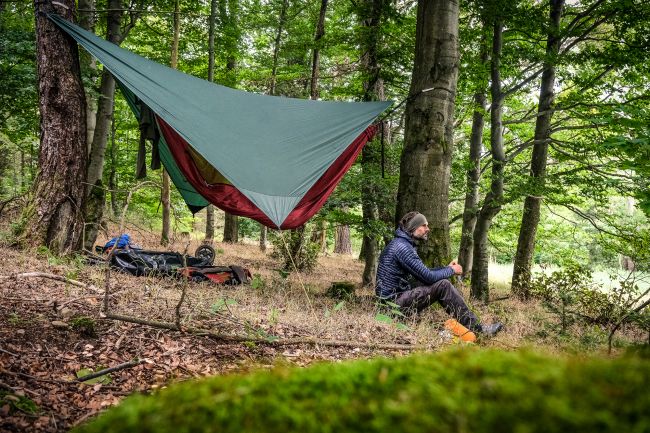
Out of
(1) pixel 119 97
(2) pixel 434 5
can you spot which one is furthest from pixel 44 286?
(1) pixel 119 97

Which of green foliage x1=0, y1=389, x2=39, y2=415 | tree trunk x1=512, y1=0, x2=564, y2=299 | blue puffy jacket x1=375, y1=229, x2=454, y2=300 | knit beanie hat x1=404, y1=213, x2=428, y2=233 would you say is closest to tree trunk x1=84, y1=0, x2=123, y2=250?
blue puffy jacket x1=375, y1=229, x2=454, y2=300

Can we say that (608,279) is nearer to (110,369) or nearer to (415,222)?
(415,222)

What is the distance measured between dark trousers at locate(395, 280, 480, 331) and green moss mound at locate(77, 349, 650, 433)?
2.60 meters

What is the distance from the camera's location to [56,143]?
Answer: 4.07 meters

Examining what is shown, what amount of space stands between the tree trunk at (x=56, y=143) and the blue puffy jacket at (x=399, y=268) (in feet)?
10.5

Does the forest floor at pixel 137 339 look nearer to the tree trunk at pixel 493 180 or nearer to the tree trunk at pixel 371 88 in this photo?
the tree trunk at pixel 371 88

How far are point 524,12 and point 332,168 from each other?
9.74ft

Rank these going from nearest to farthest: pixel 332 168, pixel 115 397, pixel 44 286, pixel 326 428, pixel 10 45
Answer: pixel 326 428
pixel 115 397
pixel 44 286
pixel 332 168
pixel 10 45

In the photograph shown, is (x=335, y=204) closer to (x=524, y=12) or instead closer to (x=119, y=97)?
(x=524, y=12)

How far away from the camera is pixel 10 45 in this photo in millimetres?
5633

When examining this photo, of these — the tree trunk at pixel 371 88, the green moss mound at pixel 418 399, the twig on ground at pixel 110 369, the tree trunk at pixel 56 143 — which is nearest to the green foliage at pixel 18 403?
the twig on ground at pixel 110 369

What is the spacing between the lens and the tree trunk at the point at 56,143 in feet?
13.1

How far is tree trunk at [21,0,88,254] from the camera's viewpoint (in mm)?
4000

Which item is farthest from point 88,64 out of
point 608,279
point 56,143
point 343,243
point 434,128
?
point 608,279
